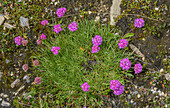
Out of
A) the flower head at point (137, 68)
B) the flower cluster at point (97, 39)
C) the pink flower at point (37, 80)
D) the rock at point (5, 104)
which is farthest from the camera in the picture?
the rock at point (5, 104)

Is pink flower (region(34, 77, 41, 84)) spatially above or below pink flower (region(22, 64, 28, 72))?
below

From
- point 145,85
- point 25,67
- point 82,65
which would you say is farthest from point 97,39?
point 25,67

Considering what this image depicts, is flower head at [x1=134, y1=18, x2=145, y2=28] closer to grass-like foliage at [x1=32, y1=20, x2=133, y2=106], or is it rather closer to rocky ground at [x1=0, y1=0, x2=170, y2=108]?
rocky ground at [x1=0, y1=0, x2=170, y2=108]

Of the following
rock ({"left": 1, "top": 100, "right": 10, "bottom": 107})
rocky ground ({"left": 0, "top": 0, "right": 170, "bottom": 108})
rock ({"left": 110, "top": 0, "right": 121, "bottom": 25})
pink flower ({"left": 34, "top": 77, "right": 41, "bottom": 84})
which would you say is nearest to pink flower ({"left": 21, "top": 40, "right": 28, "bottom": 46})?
rocky ground ({"left": 0, "top": 0, "right": 170, "bottom": 108})

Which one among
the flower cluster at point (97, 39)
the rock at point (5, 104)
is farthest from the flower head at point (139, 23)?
the rock at point (5, 104)

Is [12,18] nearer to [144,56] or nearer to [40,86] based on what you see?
[40,86]

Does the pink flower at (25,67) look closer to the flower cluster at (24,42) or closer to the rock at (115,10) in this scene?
the flower cluster at (24,42)

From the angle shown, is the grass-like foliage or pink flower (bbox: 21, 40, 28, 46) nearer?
the grass-like foliage

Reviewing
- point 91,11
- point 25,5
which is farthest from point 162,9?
point 25,5
